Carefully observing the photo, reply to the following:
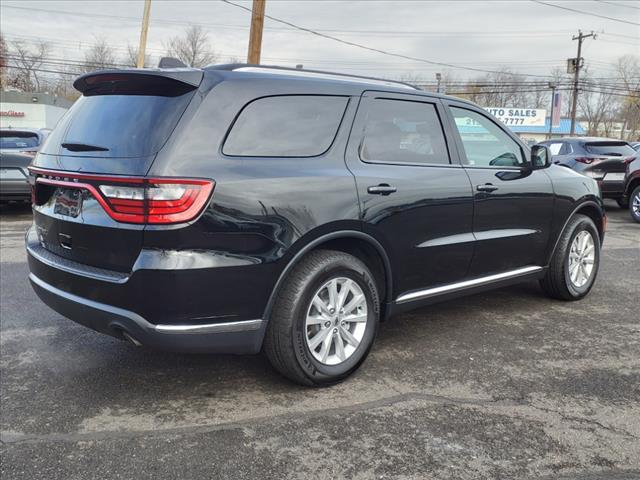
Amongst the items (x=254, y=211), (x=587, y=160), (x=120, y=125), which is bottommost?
(x=254, y=211)

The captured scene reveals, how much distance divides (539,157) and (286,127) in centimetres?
252

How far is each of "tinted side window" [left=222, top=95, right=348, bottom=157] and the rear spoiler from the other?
1.04ft

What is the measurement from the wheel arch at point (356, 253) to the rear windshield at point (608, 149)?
10017 mm

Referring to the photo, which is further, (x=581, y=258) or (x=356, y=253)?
(x=581, y=258)

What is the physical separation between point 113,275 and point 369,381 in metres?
1.62

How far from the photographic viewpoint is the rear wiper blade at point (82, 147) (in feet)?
10.0

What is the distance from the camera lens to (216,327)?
115 inches

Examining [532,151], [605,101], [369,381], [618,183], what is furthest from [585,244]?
[605,101]

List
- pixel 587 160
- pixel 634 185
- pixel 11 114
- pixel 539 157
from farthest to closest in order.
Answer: pixel 11 114 < pixel 587 160 < pixel 634 185 < pixel 539 157

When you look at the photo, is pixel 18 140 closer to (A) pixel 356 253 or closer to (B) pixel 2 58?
(A) pixel 356 253

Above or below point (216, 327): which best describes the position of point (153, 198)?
above

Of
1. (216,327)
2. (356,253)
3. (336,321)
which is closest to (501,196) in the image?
(356,253)

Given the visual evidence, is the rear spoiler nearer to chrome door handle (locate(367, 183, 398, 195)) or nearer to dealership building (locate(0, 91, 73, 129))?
chrome door handle (locate(367, 183, 398, 195))

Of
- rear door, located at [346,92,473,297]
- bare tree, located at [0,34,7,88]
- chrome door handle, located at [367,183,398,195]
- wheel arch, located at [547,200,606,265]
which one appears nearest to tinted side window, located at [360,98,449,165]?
rear door, located at [346,92,473,297]
